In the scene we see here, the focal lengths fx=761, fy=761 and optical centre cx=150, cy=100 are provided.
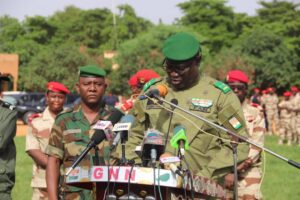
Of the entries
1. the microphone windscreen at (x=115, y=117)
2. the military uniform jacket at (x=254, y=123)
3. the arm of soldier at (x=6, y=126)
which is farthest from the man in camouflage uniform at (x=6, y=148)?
the military uniform jacket at (x=254, y=123)

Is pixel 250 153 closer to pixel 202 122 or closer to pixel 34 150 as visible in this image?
pixel 34 150

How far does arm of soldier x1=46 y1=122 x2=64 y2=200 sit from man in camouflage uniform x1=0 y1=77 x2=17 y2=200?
1.26 ft

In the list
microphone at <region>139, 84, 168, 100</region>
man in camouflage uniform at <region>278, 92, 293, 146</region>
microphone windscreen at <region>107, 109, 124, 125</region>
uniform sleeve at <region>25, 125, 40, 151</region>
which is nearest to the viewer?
microphone at <region>139, 84, 168, 100</region>

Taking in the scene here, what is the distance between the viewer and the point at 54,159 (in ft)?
20.2

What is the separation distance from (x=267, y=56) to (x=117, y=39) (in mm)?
25505

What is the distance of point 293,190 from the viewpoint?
14.2 metres

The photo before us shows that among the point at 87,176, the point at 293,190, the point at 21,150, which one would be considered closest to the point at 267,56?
the point at 21,150

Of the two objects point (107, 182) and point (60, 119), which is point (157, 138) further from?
point (60, 119)

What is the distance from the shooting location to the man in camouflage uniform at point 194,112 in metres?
5.21

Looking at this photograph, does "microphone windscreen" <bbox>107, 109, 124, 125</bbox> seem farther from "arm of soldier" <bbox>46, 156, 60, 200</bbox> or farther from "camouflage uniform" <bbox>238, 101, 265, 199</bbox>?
"camouflage uniform" <bbox>238, 101, 265, 199</bbox>

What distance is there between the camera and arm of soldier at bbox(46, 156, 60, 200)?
602 cm

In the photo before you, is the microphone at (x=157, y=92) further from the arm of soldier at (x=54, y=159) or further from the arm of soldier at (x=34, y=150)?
the arm of soldier at (x=34, y=150)

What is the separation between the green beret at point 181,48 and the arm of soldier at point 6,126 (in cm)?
175

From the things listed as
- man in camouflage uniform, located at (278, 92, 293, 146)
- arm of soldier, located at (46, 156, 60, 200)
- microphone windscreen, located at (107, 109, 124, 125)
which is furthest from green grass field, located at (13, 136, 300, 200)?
microphone windscreen, located at (107, 109, 124, 125)
